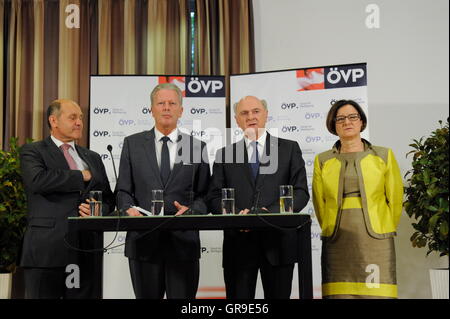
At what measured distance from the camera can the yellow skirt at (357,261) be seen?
3699mm

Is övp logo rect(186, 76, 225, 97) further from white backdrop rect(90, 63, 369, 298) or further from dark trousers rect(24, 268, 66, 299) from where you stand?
dark trousers rect(24, 268, 66, 299)

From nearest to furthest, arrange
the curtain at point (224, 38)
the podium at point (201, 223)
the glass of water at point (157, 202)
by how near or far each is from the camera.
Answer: the podium at point (201, 223), the glass of water at point (157, 202), the curtain at point (224, 38)

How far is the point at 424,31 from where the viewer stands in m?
5.73

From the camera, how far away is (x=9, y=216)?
4750 mm

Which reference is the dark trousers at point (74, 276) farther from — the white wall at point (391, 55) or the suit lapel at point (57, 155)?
the white wall at point (391, 55)

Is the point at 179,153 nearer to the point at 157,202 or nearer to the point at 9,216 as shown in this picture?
the point at 157,202

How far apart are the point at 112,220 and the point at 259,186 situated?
1037 mm

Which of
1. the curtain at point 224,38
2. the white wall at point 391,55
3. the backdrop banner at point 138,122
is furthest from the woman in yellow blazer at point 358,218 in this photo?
the curtain at point 224,38

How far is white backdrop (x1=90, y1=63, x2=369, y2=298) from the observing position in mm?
5164

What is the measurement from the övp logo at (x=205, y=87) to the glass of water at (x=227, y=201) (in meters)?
2.26

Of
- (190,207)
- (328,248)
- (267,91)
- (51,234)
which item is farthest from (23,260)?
(267,91)

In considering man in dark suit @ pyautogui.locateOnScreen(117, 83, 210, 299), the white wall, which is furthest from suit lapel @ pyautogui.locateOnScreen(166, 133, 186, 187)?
the white wall
